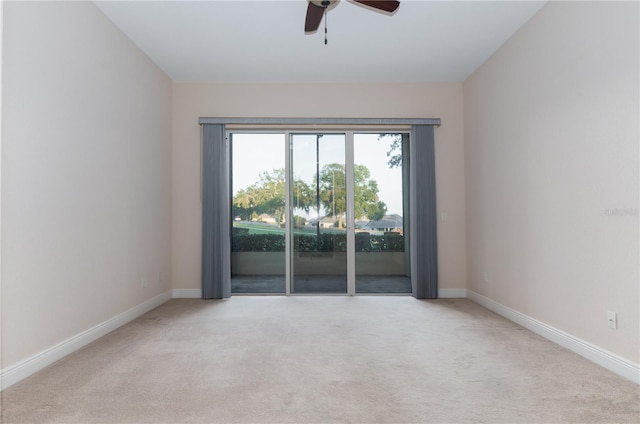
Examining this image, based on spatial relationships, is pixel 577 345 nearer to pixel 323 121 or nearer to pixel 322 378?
pixel 322 378

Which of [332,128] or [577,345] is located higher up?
[332,128]

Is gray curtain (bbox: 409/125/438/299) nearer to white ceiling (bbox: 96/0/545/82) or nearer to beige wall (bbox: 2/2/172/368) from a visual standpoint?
white ceiling (bbox: 96/0/545/82)

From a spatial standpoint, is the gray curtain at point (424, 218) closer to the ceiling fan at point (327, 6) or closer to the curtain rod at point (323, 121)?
the curtain rod at point (323, 121)

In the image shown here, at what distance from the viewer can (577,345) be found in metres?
2.60

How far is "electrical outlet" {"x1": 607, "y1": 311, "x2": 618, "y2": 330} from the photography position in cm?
230

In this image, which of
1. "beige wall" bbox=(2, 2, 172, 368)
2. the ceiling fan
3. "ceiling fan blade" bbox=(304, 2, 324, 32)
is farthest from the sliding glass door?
the ceiling fan

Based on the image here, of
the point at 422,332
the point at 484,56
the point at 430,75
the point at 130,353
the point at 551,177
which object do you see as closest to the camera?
the point at 130,353

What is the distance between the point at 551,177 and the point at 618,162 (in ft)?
2.02

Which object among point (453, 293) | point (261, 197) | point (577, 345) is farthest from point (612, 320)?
point (261, 197)

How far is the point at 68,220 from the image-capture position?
260 centimetres

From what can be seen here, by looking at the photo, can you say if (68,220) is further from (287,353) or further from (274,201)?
(274,201)

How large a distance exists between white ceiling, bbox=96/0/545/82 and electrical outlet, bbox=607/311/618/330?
253 cm

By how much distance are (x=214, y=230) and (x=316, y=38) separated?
2560mm

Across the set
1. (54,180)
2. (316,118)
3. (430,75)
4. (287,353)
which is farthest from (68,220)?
(430,75)
